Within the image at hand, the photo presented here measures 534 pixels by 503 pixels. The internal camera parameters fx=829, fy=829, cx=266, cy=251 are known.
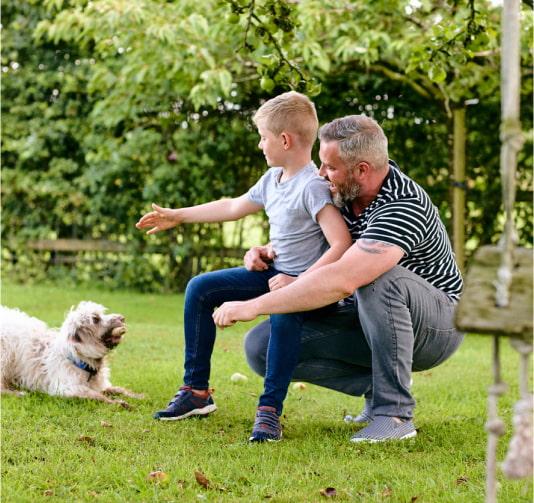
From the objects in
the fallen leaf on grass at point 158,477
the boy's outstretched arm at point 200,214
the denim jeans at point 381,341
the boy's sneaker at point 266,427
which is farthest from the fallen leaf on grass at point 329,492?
the boy's outstretched arm at point 200,214

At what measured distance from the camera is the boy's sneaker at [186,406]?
3930 mm

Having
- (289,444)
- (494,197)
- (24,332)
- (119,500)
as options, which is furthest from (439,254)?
(494,197)

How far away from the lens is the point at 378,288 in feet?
11.5

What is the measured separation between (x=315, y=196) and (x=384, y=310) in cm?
59

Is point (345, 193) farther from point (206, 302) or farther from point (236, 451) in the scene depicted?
point (236, 451)

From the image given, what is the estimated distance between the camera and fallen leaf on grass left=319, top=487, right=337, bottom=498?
2799mm

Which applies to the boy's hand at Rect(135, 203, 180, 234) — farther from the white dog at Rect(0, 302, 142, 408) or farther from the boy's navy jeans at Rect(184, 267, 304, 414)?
the white dog at Rect(0, 302, 142, 408)

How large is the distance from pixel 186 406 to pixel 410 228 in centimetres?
138

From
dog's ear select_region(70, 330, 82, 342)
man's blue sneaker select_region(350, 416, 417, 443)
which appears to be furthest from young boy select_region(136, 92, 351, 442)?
dog's ear select_region(70, 330, 82, 342)

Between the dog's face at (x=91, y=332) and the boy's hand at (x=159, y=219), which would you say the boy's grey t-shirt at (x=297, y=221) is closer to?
the boy's hand at (x=159, y=219)

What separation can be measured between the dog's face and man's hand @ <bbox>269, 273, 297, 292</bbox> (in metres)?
1.21

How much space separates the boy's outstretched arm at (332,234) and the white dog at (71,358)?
4.41ft

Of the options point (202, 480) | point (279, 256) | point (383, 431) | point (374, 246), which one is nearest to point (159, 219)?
point (279, 256)

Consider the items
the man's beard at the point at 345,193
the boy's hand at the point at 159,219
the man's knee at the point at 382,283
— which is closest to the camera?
the man's knee at the point at 382,283
